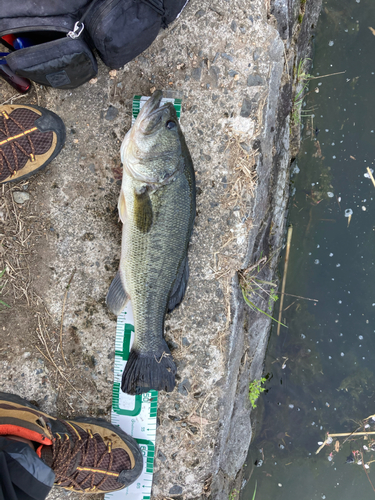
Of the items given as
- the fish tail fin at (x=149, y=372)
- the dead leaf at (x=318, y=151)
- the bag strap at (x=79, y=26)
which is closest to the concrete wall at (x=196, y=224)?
the fish tail fin at (x=149, y=372)

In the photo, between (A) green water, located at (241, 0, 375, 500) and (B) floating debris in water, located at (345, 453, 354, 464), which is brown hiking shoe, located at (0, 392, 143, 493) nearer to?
(A) green water, located at (241, 0, 375, 500)

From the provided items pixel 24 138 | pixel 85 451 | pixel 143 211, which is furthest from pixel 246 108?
pixel 85 451

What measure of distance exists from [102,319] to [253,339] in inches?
63.1

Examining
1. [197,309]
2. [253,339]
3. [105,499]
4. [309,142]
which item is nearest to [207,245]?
[197,309]

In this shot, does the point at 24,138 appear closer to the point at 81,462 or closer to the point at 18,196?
the point at 18,196

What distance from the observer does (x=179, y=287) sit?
9.03ft

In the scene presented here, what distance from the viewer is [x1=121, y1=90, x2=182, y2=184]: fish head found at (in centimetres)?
245

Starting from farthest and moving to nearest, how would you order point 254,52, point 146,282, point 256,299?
point 256,299, point 254,52, point 146,282

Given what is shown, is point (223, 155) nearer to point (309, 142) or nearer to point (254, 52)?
point (254, 52)

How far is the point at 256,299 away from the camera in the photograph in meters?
3.36

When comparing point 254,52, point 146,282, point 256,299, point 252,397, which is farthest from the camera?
point 252,397

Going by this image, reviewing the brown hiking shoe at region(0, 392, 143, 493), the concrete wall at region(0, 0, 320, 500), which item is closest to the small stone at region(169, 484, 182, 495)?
the concrete wall at region(0, 0, 320, 500)

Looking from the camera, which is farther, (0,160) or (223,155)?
(223,155)

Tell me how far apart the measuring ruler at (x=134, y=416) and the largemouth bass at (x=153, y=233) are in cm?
30
